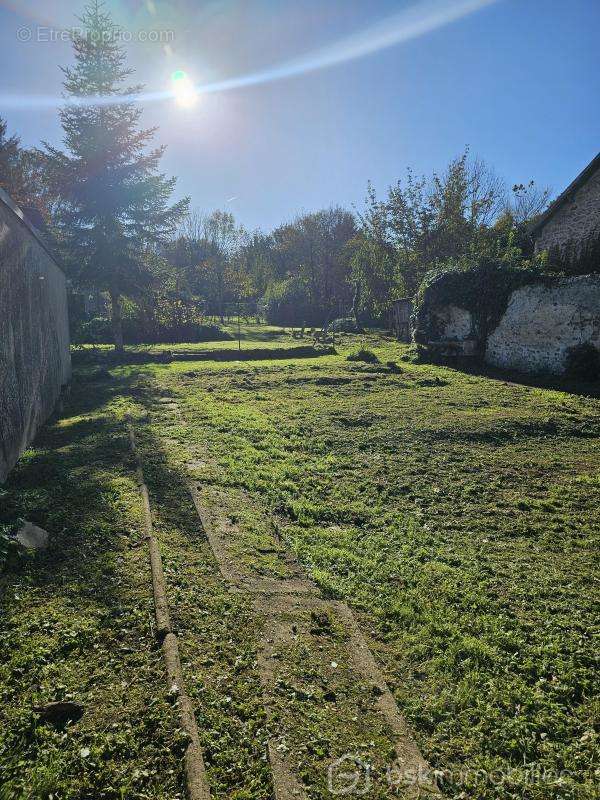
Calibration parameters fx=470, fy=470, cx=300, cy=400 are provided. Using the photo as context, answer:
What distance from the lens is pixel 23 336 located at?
722 cm

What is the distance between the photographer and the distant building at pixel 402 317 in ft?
86.2

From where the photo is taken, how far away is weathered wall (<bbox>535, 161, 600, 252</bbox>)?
1602 centimetres

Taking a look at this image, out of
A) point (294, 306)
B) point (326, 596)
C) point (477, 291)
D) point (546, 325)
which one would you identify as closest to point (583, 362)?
point (546, 325)

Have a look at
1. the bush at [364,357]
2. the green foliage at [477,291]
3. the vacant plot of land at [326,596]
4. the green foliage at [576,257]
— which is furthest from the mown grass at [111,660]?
the green foliage at [576,257]

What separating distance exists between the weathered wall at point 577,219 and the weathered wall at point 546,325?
168 inches

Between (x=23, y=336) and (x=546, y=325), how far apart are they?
13174 millimetres

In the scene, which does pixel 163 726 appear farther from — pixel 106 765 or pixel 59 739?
pixel 59 739

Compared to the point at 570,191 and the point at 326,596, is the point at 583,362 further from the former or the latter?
the point at 326,596

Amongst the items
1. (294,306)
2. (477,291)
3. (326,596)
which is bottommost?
(326,596)

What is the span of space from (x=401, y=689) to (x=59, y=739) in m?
1.84

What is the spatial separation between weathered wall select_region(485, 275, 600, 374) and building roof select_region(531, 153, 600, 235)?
4.94m

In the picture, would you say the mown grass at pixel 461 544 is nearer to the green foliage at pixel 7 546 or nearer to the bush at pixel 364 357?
the green foliage at pixel 7 546

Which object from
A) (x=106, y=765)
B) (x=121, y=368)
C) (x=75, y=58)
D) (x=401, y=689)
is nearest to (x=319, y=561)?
(x=401, y=689)

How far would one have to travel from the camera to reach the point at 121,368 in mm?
17625
